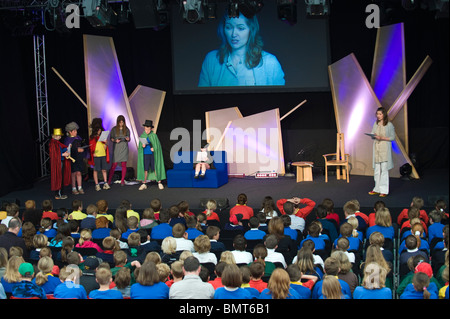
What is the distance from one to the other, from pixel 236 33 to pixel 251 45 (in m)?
0.37

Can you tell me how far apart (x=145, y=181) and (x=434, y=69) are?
5715 mm

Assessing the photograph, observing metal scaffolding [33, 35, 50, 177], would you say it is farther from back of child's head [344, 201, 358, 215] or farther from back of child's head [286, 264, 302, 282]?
back of child's head [286, 264, 302, 282]

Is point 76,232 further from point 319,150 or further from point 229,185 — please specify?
point 319,150

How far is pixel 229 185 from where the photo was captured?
1066 centimetres

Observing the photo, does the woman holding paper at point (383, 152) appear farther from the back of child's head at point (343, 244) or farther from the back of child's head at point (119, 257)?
the back of child's head at point (119, 257)

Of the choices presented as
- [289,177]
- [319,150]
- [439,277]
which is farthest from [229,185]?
[439,277]

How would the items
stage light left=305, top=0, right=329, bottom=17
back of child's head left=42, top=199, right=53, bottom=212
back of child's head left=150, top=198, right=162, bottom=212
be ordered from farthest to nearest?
1. stage light left=305, top=0, right=329, bottom=17
2. back of child's head left=42, top=199, right=53, bottom=212
3. back of child's head left=150, top=198, right=162, bottom=212

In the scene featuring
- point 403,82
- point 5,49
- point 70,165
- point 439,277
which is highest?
point 5,49

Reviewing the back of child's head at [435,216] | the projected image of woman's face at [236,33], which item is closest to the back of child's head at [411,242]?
the back of child's head at [435,216]

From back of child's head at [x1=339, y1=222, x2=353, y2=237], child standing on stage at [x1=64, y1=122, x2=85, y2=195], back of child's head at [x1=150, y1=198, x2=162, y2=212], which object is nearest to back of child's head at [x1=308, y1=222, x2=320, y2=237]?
back of child's head at [x1=339, y1=222, x2=353, y2=237]

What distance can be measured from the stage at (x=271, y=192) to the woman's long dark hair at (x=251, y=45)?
233 centimetres

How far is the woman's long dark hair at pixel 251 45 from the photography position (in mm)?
11648

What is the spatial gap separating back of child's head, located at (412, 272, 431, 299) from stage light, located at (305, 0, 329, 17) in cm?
567

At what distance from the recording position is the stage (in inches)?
355
